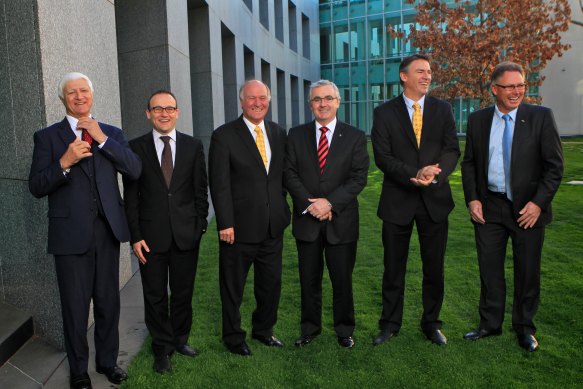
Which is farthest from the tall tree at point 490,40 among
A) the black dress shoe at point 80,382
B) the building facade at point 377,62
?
the black dress shoe at point 80,382

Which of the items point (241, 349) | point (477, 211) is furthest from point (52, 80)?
point (477, 211)

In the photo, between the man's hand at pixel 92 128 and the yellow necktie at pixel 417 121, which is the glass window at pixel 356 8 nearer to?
the yellow necktie at pixel 417 121

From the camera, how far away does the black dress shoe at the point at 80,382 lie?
3.67m

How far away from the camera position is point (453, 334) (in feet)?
15.1

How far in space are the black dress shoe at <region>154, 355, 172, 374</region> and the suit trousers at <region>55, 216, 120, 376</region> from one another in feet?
1.07

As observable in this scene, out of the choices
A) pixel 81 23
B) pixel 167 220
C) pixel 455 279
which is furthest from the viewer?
pixel 455 279

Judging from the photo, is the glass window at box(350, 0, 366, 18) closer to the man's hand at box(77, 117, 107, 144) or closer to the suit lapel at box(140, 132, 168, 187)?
the suit lapel at box(140, 132, 168, 187)

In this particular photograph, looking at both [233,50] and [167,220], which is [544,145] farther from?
[233,50]

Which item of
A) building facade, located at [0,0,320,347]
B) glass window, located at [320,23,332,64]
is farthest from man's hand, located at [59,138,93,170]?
glass window, located at [320,23,332,64]

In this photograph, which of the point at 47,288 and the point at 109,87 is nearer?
the point at 47,288

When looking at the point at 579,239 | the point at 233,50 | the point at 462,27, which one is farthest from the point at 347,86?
the point at 579,239

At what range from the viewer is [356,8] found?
→ 36.0 m

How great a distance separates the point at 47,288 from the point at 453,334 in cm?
356

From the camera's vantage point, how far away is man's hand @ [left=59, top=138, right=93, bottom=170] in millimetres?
3385
